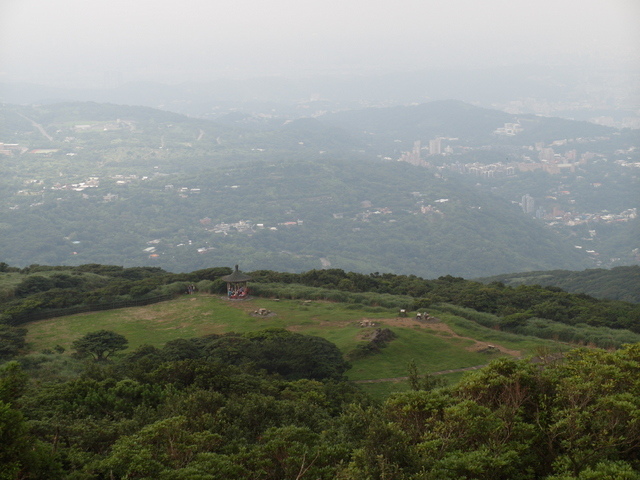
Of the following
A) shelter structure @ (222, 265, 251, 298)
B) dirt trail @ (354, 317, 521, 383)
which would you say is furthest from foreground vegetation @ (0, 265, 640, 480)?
shelter structure @ (222, 265, 251, 298)

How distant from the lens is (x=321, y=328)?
28.8m

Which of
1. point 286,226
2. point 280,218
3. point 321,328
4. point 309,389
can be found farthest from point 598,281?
point 280,218

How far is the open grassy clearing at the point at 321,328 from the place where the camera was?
80.2 ft

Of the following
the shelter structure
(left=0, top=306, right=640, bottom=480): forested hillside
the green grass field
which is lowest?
the green grass field

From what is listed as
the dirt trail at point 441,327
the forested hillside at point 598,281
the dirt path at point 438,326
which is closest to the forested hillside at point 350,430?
the dirt trail at point 441,327

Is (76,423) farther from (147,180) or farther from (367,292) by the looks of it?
(147,180)

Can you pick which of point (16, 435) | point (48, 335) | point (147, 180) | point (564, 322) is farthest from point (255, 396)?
point (147, 180)

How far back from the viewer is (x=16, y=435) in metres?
8.98

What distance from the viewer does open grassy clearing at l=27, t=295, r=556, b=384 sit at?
24438 millimetres

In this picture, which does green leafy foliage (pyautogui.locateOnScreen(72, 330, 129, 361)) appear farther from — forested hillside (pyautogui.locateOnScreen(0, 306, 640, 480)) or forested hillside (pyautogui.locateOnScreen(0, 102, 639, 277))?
forested hillside (pyautogui.locateOnScreen(0, 102, 639, 277))

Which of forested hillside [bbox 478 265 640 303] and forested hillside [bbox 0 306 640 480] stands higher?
forested hillside [bbox 0 306 640 480]

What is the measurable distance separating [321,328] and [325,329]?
26 cm

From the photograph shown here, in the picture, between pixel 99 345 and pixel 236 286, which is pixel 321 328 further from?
pixel 99 345

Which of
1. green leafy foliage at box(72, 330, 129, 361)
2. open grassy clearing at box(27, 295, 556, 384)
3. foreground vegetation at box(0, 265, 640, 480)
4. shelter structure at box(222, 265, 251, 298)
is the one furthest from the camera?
shelter structure at box(222, 265, 251, 298)
